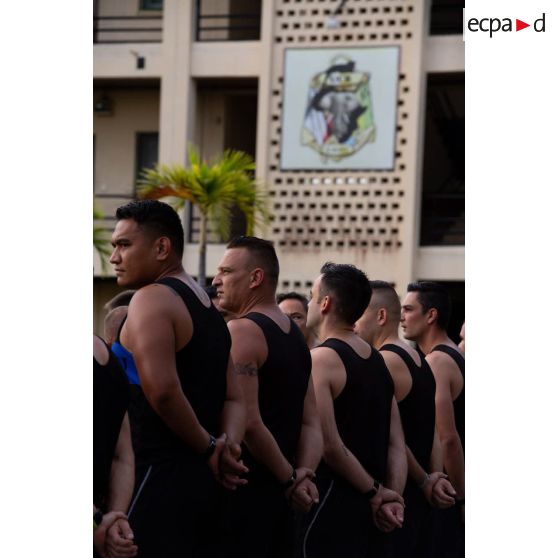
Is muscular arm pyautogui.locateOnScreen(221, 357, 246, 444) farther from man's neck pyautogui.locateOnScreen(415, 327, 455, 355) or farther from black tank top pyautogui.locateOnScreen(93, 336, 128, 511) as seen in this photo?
man's neck pyautogui.locateOnScreen(415, 327, 455, 355)

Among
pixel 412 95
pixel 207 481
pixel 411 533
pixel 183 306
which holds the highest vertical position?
pixel 412 95

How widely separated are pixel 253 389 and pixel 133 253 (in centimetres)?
99

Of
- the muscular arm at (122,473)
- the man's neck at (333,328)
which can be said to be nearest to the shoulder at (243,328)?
the man's neck at (333,328)

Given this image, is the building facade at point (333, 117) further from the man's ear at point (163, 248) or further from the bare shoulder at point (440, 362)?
the man's ear at point (163, 248)

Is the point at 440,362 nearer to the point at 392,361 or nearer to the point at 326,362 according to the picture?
the point at 392,361

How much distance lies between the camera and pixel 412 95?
25.2 metres

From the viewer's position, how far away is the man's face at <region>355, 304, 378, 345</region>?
8.45 meters

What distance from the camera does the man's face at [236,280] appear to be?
664cm

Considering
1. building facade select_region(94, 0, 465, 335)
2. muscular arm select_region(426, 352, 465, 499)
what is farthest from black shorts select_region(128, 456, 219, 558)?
building facade select_region(94, 0, 465, 335)

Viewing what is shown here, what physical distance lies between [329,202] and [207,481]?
1973 centimetres

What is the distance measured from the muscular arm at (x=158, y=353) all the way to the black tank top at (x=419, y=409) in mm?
2941
